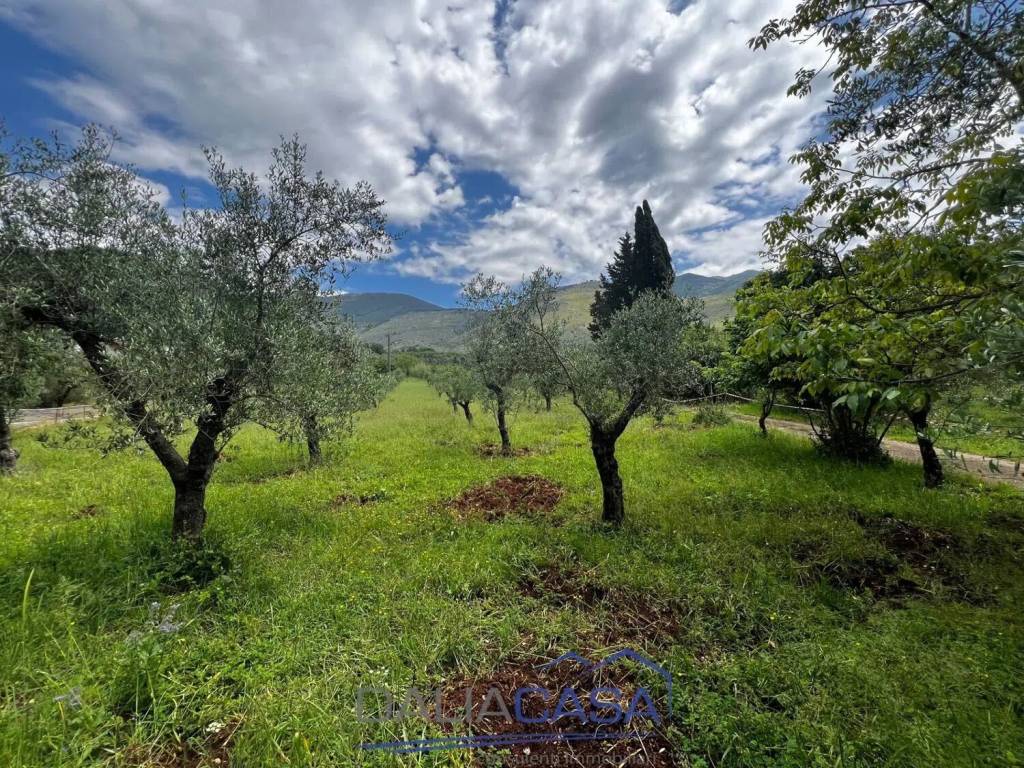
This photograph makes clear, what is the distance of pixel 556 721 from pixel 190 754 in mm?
3380

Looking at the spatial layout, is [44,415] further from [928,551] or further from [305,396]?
[928,551]

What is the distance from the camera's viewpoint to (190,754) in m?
3.51

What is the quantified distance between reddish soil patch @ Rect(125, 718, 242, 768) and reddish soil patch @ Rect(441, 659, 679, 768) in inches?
77.5

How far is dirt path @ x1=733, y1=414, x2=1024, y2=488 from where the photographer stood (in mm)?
11258

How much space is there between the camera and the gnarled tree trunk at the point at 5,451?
39.5ft

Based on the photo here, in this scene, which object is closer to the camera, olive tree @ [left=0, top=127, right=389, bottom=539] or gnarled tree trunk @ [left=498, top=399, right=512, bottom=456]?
olive tree @ [left=0, top=127, right=389, bottom=539]

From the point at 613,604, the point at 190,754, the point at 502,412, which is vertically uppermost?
the point at 502,412

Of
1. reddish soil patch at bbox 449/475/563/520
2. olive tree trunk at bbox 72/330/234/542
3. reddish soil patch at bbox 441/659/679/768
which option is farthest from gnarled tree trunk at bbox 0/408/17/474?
reddish soil patch at bbox 441/659/679/768

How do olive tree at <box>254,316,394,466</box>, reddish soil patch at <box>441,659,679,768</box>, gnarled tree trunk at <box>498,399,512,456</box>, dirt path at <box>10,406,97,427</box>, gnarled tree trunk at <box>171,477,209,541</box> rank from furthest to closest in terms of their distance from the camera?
dirt path at <box>10,406,97,427</box>, gnarled tree trunk at <box>498,399,512,456</box>, gnarled tree trunk at <box>171,477,209,541</box>, olive tree at <box>254,316,394,466</box>, reddish soil patch at <box>441,659,679,768</box>

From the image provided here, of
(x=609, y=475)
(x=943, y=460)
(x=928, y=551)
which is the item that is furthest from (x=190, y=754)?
(x=928, y=551)

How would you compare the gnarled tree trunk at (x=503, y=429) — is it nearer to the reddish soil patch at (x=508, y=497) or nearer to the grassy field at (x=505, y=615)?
the reddish soil patch at (x=508, y=497)

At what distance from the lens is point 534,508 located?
10102 mm

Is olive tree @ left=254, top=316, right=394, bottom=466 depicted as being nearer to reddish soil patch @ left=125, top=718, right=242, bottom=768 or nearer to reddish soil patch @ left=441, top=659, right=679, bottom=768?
reddish soil patch @ left=125, top=718, right=242, bottom=768

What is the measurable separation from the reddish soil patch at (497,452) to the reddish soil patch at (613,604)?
9.30m
